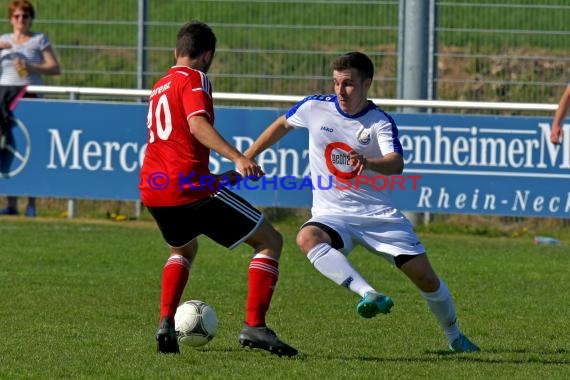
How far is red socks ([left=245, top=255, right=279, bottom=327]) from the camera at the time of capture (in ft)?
24.5

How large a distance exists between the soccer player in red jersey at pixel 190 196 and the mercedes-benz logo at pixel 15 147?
7.61 metres

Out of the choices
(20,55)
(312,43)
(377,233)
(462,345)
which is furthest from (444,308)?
(20,55)

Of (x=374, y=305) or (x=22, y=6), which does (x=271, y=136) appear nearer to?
(x=374, y=305)

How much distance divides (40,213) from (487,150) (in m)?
5.37

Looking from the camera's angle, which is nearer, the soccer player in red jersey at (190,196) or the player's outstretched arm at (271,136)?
the soccer player in red jersey at (190,196)

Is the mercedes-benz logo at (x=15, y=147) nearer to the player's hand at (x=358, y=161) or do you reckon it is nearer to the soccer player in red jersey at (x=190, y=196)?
the soccer player in red jersey at (x=190, y=196)

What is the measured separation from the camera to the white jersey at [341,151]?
7785mm

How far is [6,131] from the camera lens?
14.9 m

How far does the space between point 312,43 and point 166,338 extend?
28.9 ft

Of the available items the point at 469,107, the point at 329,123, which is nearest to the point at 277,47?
the point at 469,107

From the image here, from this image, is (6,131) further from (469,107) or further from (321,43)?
(469,107)

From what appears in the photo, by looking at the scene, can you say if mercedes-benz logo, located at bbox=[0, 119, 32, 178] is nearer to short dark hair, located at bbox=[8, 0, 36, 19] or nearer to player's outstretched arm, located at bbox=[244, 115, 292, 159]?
short dark hair, located at bbox=[8, 0, 36, 19]

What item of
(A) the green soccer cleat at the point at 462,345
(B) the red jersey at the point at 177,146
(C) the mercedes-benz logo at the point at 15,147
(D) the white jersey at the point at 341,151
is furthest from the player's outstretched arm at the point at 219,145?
(C) the mercedes-benz logo at the point at 15,147

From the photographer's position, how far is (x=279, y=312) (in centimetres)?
941
